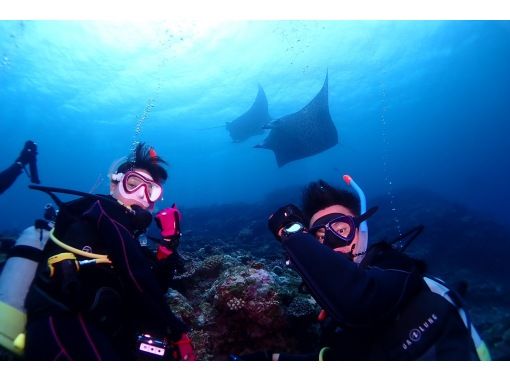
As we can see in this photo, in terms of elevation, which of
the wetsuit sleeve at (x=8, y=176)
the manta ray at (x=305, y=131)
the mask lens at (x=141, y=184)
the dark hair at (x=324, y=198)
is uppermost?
the manta ray at (x=305, y=131)

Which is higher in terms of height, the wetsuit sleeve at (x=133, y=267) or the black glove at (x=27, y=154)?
the black glove at (x=27, y=154)

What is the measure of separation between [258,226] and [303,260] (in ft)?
49.0

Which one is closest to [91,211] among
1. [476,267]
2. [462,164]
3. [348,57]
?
[476,267]

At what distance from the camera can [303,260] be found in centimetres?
184

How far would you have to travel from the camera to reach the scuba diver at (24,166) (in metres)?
5.63

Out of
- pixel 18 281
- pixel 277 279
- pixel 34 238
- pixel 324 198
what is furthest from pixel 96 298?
pixel 277 279

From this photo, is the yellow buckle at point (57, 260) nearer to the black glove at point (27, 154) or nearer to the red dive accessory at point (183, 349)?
the red dive accessory at point (183, 349)

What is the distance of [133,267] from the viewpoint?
7.53 ft

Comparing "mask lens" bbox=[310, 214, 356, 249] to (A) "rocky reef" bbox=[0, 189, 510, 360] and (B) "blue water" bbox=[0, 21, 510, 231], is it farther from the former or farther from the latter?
(B) "blue water" bbox=[0, 21, 510, 231]

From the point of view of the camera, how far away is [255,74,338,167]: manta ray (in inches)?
569

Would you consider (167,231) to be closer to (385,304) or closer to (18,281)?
(18,281)

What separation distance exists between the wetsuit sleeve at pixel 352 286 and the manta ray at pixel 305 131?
12927 mm

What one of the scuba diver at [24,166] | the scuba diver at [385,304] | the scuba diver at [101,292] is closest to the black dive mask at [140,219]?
the scuba diver at [101,292]
